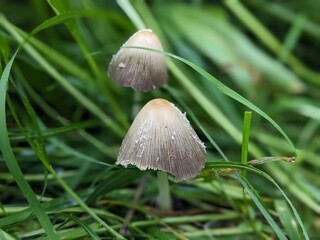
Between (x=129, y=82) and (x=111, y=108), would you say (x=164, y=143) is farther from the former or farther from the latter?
(x=111, y=108)

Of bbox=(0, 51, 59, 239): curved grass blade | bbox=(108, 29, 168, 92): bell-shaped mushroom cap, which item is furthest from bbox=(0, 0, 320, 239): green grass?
bbox=(108, 29, 168, 92): bell-shaped mushroom cap

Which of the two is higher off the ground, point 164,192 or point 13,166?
point 13,166

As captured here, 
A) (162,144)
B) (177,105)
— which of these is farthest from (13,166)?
(177,105)

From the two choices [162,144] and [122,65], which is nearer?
[162,144]

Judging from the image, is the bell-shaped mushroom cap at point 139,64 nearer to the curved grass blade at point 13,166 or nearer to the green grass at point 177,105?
the green grass at point 177,105

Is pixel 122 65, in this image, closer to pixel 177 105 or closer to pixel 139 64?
pixel 139 64

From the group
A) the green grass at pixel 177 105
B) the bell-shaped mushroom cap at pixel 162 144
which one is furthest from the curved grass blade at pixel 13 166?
the bell-shaped mushroom cap at pixel 162 144
